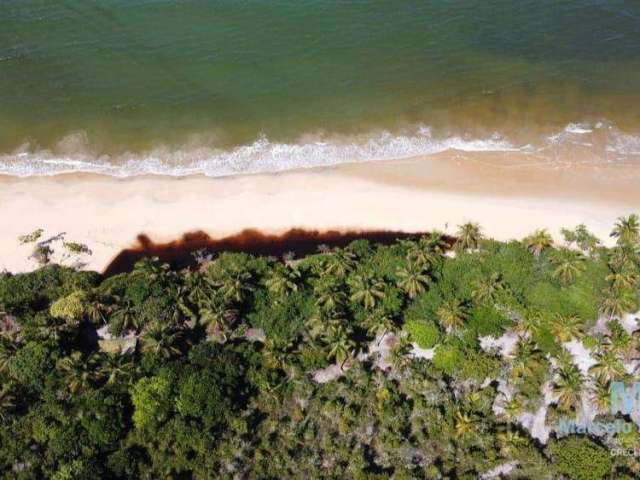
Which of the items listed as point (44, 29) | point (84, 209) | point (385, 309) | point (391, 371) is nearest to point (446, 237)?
point (385, 309)

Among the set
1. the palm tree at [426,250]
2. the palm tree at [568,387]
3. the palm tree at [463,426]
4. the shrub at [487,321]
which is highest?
the palm tree at [426,250]

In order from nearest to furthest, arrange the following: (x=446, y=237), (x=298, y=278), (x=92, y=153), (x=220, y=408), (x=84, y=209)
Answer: (x=220, y=408), (x=298, y=278), (x=446, y=237), (x=84, y=209), (x=92, y=153)

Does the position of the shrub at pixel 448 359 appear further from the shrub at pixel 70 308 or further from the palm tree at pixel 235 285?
the shrub at pixel 70 308

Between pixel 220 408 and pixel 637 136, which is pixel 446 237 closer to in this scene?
pixel 220 408

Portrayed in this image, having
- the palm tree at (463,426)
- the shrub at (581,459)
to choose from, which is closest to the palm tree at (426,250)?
the palm tree at (463,426)

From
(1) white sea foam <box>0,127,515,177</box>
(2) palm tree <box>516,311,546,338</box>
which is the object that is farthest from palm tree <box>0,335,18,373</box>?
(2) palm tree <box>516,311,546,338</box>

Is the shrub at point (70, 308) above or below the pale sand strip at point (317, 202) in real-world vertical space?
below

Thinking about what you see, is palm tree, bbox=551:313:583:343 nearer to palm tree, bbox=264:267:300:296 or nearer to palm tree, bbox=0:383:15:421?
palm tree, bbox=264:267:300:296
